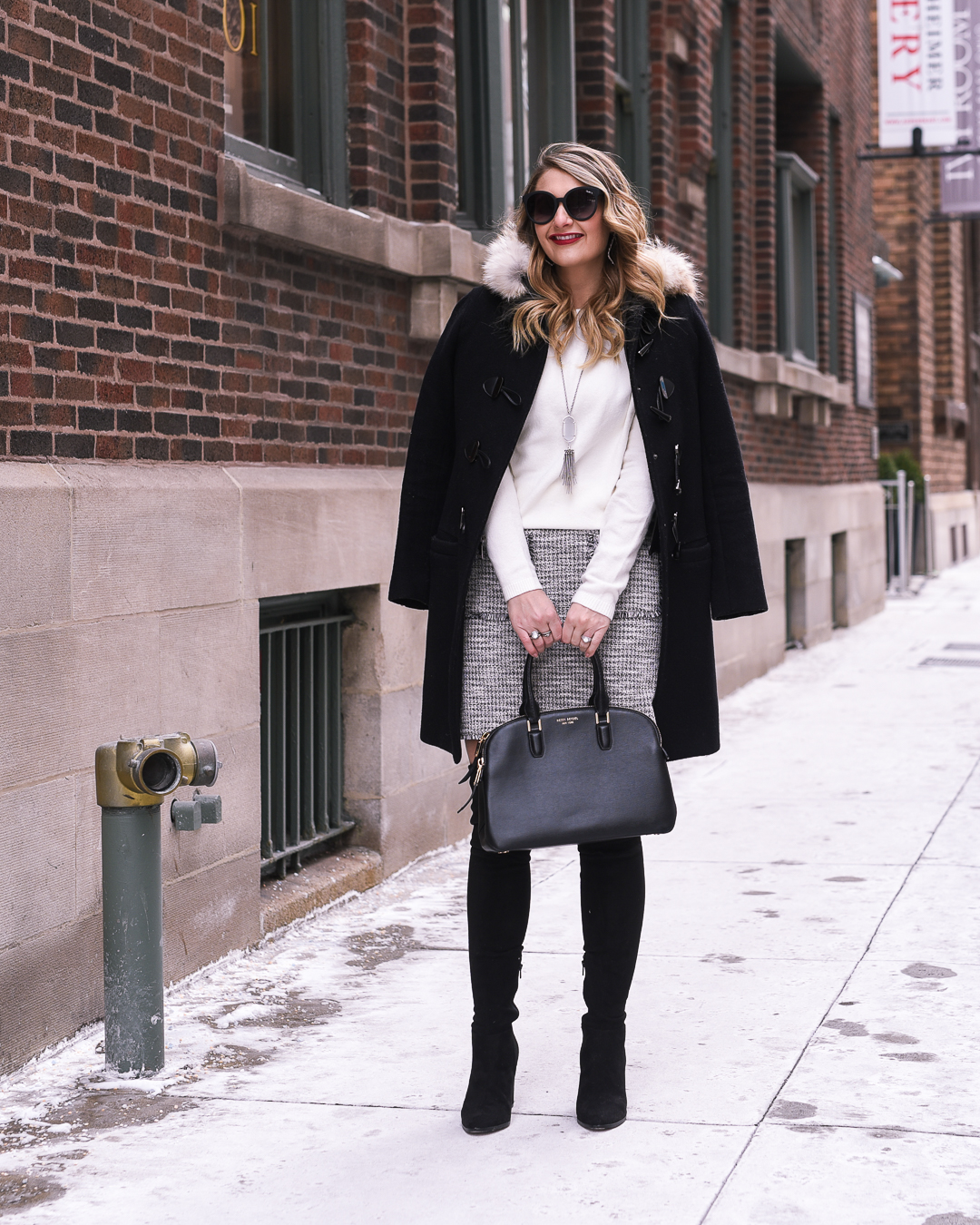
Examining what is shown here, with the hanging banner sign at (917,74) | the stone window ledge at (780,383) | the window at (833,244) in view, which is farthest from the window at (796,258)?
the hanging banner sign at (917,74)

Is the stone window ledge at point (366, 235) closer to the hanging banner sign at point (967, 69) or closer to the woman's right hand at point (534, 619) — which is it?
the woman's right hand at point (534, 619)

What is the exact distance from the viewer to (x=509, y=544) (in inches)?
131

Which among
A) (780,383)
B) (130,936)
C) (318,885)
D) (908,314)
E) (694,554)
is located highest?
(908,314)

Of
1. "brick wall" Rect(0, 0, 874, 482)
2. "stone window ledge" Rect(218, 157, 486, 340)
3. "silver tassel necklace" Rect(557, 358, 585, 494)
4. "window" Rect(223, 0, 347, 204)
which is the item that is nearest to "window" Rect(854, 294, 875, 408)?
"stone window ledge" Rect(218, 157, 486, 340)

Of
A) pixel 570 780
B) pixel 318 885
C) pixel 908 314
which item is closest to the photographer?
pixel 570 780

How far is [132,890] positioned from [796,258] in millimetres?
11888

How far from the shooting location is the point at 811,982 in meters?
4.50

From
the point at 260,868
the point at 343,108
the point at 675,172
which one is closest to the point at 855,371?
the point at 675,172

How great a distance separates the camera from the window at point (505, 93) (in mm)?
6977

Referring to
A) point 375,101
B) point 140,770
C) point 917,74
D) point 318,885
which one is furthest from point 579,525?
point 917,74

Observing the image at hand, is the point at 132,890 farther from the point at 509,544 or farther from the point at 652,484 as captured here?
the point at 652,484

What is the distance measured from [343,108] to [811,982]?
3.49 m

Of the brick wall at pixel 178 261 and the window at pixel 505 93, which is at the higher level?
the window at pixel 505 93

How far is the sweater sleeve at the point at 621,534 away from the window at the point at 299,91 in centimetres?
281
